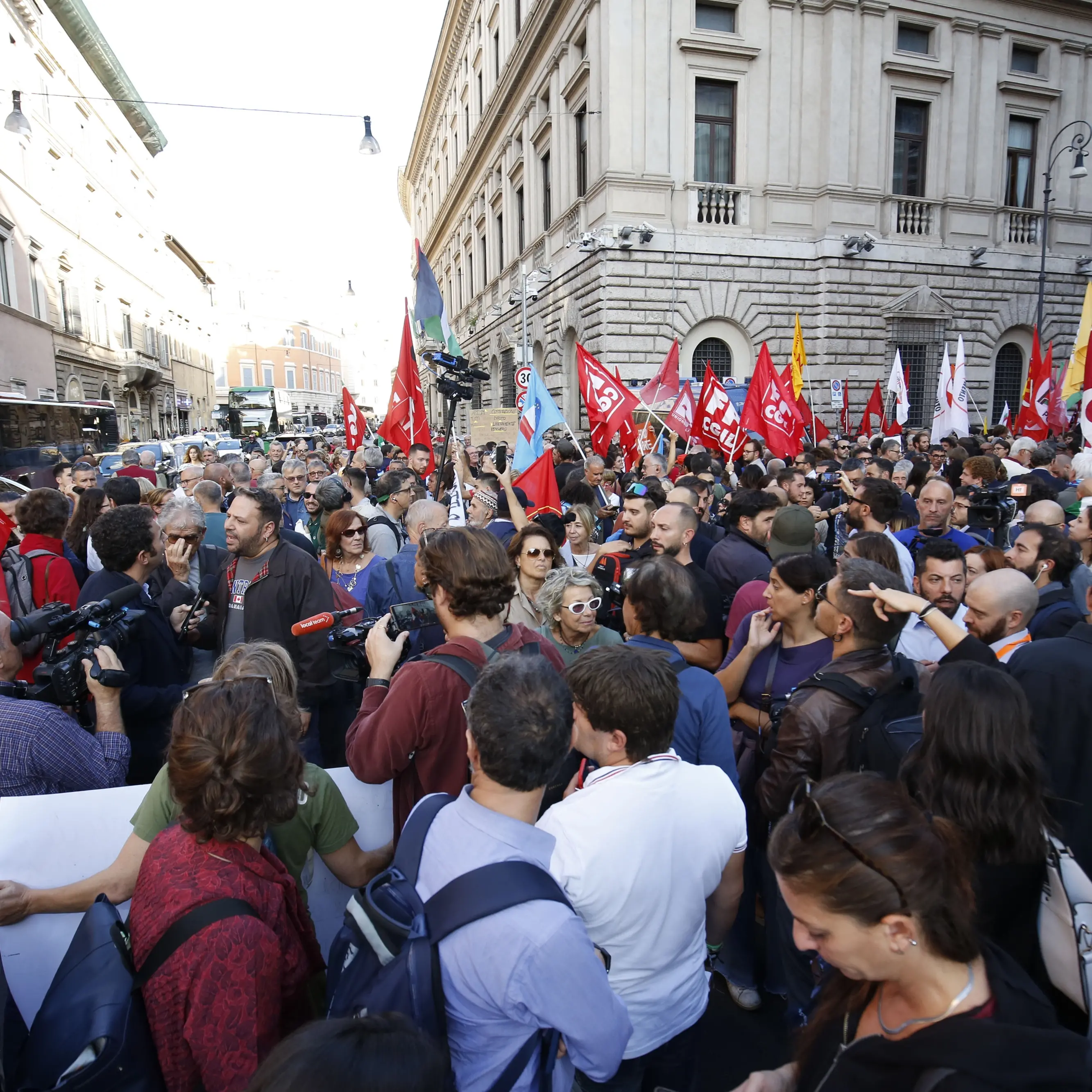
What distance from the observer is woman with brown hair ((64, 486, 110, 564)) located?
16.6 feet

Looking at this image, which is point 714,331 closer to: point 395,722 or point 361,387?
point 395,722

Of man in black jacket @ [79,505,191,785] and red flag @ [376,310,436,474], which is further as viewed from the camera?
red flag @ [376,310,436,474]

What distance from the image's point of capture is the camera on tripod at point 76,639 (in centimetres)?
238

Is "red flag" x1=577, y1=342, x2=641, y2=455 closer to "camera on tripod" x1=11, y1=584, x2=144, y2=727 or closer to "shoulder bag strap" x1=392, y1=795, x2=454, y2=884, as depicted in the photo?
"camera on tripod" x1=11, y1=584, x2=144, y2=727

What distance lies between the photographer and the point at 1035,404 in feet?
36.2

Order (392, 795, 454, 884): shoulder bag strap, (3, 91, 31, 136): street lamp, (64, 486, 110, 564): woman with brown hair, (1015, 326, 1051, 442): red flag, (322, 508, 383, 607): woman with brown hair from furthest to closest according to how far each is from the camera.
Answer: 1. (3, 91, 31, 136): street lamp
2. (1015, 326, 1051, 442): red flag
3. (64, 486, 110, 564): woman with brown hair
4. (322, 508, 383, 607): woman with brown hair
5. (392, 795, 454, 884): shoulder bag strap

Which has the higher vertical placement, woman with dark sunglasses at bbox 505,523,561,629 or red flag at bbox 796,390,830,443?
red flag at bbox 796,390,830,443

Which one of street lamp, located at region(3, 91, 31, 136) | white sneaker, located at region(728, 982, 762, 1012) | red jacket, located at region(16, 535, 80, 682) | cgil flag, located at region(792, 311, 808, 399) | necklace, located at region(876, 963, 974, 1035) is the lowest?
white sneaker, located at region(728, 982, 762, 1012)

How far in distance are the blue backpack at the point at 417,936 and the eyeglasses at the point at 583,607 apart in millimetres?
1646

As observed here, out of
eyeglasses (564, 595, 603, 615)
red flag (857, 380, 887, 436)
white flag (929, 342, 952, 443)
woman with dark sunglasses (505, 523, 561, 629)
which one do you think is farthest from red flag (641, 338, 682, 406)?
eyeglasses (564, 595, 603, 615)

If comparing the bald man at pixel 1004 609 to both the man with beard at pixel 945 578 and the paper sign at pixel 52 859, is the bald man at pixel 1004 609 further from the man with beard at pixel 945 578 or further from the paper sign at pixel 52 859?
the paper sign at pixel 52 859

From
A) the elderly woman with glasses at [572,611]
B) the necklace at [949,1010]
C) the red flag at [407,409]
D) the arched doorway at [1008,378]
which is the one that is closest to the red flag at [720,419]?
the red flag at [407,409]

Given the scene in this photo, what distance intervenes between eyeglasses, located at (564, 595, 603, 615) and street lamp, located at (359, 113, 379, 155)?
39.8 feet

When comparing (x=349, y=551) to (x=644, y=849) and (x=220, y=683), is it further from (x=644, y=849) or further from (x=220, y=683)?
(x=644, y=849)
